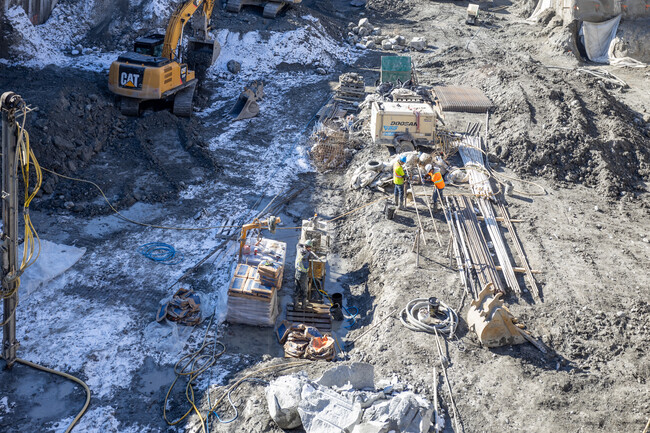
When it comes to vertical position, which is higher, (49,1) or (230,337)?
(49,1)

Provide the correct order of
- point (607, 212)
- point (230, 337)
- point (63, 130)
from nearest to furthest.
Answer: point (230, 337) → point (607, 212) → point (63, 130)

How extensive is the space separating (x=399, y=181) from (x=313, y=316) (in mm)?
3901

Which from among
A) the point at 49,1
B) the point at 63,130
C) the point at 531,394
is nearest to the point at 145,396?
the point at 531,394

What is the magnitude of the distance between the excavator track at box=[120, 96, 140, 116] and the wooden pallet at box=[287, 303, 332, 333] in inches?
375

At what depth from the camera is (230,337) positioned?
10.3 m

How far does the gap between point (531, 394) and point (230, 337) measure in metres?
→ 5.12

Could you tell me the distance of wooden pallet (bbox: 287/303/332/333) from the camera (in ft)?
36.1

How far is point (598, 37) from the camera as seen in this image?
26.2 metres

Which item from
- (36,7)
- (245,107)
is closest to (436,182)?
(245,107)

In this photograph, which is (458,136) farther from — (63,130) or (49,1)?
(49,1)

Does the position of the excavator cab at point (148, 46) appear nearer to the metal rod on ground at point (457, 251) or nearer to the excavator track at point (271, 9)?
the excavator track at point (271, 9)

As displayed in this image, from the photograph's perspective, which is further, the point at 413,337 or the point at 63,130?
the point at 63,130

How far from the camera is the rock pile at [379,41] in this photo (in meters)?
28.5

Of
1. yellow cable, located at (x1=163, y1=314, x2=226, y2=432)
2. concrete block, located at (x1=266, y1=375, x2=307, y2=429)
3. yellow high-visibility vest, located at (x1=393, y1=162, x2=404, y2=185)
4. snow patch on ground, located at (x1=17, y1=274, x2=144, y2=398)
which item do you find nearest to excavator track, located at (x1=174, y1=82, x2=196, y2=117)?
yellow high-visibility vest, located at (x1=393, y1=162, x2=404, y2=185)
